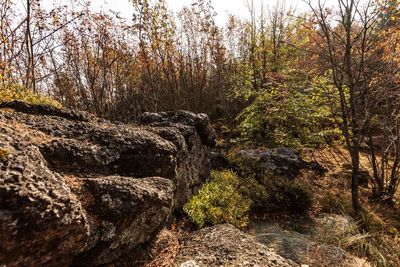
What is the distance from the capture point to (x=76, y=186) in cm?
216

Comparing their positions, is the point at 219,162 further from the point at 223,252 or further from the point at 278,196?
the point at 223,252

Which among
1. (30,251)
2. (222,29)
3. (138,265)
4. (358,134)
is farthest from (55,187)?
(222,29)

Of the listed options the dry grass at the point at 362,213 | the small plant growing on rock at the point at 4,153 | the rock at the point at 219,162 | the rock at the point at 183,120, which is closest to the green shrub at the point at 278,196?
the dry grass at the point at 362,213

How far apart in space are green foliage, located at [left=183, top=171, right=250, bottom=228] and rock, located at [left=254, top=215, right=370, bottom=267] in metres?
0.44

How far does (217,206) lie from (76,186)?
2.76 meters

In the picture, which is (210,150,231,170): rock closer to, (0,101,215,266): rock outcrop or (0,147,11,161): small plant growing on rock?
(0,101,215,266): rock outcrop

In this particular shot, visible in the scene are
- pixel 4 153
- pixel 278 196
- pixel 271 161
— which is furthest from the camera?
pixel 271 161

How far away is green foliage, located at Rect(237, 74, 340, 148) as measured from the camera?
22.5 ft

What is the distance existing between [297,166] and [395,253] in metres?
3.18

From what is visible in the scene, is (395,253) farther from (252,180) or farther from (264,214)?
(252,180)

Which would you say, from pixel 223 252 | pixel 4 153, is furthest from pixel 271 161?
pixel 4 153

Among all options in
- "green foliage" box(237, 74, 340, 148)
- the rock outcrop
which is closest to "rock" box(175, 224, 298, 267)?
the rock outcrop

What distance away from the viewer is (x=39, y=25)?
674cm

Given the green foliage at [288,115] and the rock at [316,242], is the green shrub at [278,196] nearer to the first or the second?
the rock at [316,242]
